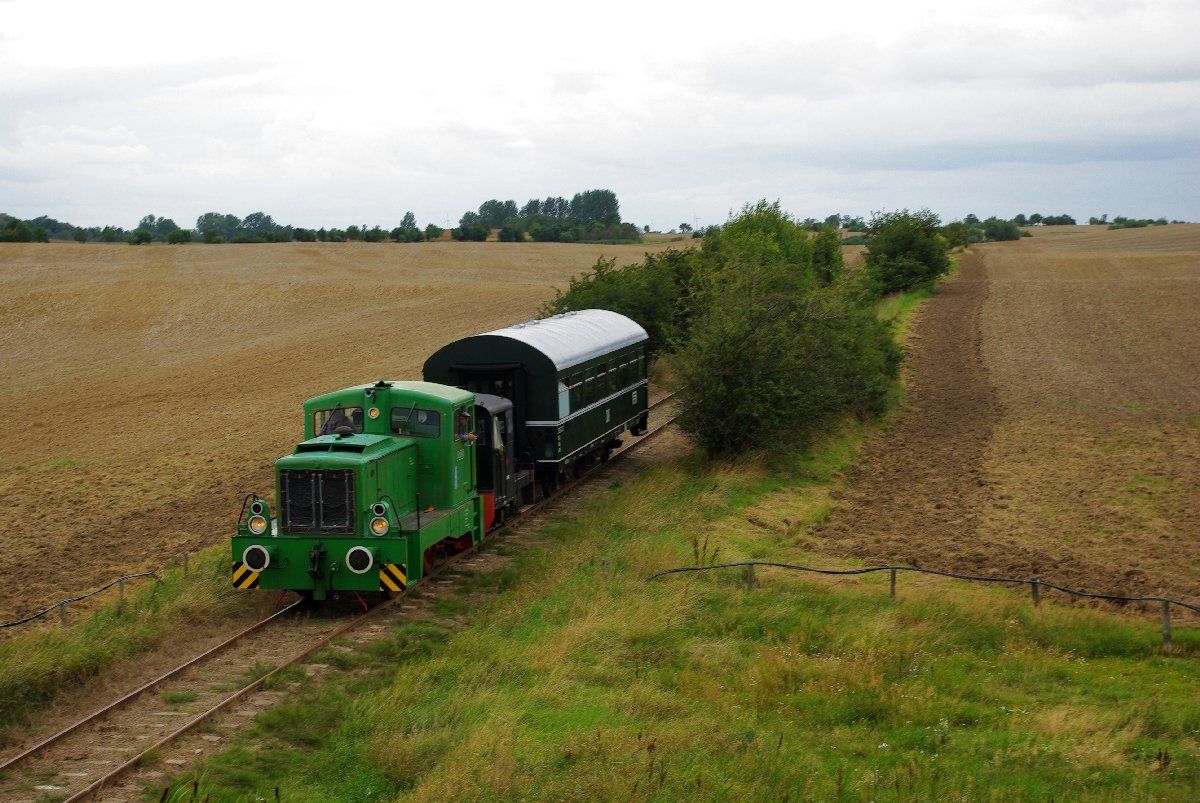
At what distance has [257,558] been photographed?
1527cm

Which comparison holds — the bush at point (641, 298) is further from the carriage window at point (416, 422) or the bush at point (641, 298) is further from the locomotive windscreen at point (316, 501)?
the locomotive windscreen at point (316, 501)

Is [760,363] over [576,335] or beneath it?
beneath

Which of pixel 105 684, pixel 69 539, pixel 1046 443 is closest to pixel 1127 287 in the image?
pixel 1046 443

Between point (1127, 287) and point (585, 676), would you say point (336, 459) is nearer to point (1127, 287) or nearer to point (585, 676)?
point (585, 676)

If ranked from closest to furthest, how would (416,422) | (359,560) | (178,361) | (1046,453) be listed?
(359,560), (416,422), (1046,453), (178,361)

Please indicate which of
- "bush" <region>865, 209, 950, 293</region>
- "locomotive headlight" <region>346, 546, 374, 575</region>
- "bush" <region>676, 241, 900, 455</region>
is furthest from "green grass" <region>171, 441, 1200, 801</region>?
"bush" <region>865, 209, 950, 293</region>

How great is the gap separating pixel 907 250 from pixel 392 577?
58.3 m

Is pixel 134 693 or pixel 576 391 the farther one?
pixel 576 391

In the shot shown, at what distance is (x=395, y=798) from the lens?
10.2 m

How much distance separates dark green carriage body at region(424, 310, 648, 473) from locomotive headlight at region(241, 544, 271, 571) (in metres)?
6.52

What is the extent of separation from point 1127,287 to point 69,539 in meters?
64.6

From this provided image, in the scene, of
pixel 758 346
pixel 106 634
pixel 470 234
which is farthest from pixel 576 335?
pixel 470 234

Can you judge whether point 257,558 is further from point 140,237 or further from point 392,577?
point 140,237

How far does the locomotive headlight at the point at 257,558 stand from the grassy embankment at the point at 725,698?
6.81 feet
